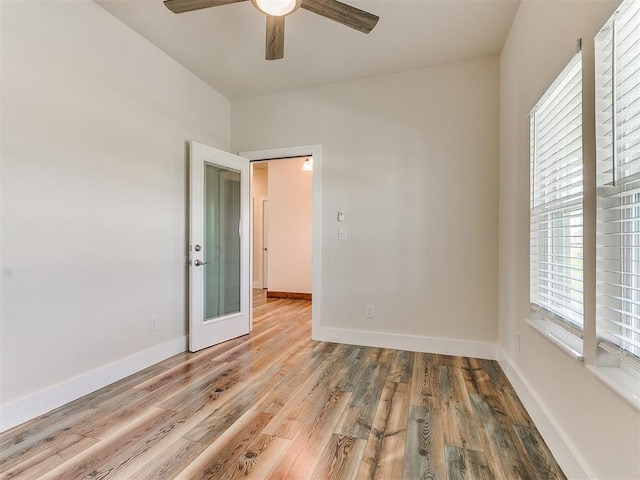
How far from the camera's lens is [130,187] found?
8.44 feet

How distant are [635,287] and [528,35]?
180cm

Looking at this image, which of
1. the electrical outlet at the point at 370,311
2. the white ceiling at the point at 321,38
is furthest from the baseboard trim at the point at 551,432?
the white ceiling at the point at 321,38

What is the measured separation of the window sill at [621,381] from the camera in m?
1.02

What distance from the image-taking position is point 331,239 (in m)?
3.39

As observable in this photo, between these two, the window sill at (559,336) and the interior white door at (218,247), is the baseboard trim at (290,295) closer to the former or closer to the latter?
the interior white door at (218,247)

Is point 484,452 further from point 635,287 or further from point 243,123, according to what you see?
point 243,123

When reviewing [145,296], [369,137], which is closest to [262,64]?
[369,137]

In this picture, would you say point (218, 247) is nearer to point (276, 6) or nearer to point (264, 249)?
point (276, 6)

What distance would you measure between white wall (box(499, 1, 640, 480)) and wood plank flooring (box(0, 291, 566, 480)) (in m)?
0.27

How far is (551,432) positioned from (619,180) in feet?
4.17

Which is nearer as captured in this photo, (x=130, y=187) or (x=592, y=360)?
(x=592, y=360)

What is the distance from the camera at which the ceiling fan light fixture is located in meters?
1.78

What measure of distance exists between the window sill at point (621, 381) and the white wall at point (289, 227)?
496cm

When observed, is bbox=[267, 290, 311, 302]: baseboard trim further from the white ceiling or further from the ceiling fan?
the ceiling fan
